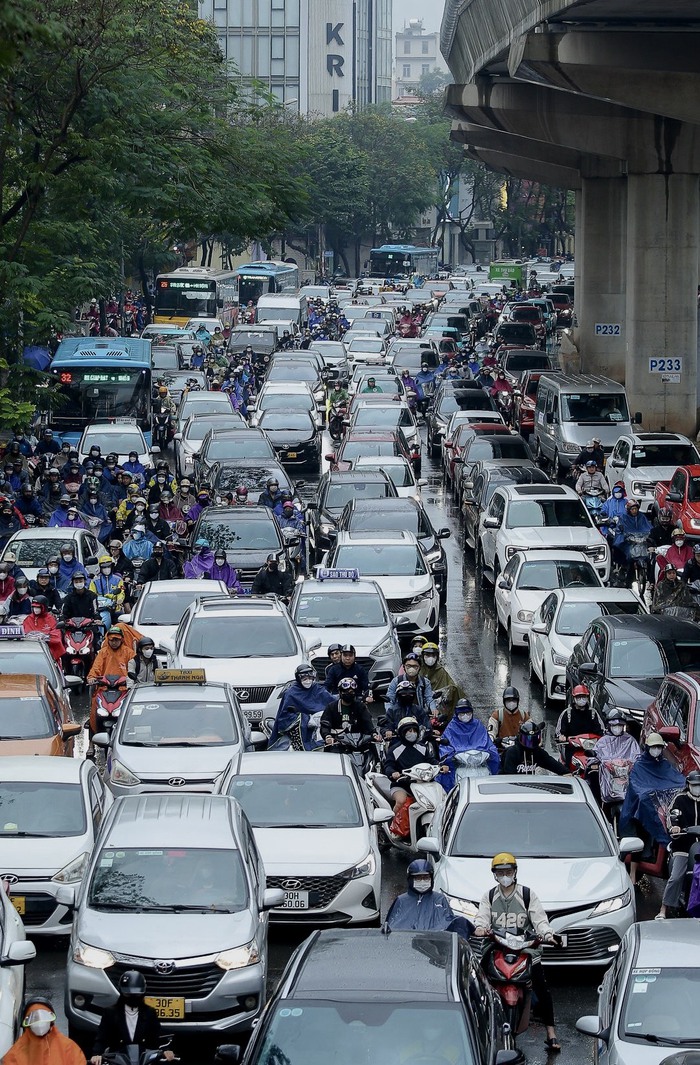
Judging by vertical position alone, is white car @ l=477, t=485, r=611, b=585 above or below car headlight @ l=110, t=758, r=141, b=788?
above

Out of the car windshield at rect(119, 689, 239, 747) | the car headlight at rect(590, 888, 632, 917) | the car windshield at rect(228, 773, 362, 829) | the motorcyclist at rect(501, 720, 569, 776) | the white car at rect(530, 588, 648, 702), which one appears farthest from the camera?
the white car at rect(530, 588, 648, 702)

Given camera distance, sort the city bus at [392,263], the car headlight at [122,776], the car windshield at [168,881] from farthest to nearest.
Result: the city bus at [392,263], the car headlight at [122,776], the car windshield at [168,881]

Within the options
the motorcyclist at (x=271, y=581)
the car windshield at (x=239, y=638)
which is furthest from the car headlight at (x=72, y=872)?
the motorcyclist at (x=271, y=581)

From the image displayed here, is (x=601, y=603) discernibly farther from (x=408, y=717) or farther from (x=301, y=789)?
(x=301, y=789)

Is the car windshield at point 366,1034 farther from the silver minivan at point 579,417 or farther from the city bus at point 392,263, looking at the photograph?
the city bus at point 392,263

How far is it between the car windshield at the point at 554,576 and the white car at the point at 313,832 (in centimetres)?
1047

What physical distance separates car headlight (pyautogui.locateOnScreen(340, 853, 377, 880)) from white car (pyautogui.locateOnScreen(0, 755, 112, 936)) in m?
1.85

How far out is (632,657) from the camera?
19.9 metres

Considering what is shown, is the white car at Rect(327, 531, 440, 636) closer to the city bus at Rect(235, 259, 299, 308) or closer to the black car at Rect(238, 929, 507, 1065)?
the black car at Rect(238, 929, 507, 1065)

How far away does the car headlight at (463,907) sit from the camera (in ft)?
42.6

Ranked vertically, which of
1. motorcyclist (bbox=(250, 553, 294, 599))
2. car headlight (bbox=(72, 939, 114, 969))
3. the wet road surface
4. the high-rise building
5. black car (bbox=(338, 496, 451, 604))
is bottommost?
the wet road surface

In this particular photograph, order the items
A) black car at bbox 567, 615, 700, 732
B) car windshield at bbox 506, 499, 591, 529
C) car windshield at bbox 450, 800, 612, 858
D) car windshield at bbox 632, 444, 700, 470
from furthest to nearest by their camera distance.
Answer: car windshield at bbox 632, 444, 700, 470, car windshield at bbox 506, 499, 591, 529, black car at bbox 567, 615, 700, 732, car windshield at bbox 450, 800, 612, 858

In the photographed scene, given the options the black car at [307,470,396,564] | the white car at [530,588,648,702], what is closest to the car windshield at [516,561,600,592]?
the white car at [530,588,648,702]

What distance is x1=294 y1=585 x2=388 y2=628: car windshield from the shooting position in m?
22.9
